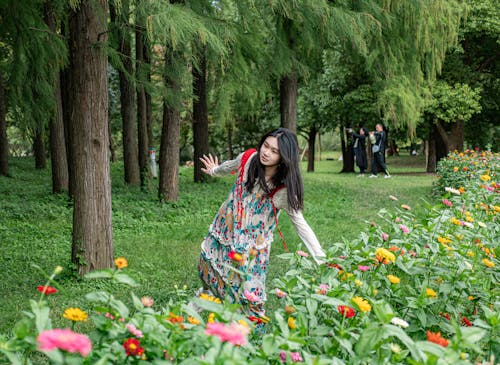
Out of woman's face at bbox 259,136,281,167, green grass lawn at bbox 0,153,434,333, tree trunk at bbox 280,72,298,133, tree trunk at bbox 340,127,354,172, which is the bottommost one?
green grass lawn at bbox 0,153,434,333

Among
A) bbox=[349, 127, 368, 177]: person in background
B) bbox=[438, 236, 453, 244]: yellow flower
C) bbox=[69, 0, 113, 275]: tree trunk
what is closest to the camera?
bbox=[438, 236, 453, 244]: yellow flower

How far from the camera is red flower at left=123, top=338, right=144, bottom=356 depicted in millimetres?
1464

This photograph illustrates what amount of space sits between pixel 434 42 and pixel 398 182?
464 centimetres

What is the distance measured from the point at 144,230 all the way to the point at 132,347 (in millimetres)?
6190

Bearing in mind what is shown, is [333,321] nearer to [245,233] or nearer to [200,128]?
[245,233]

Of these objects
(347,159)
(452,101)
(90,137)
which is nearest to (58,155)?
(90,137)

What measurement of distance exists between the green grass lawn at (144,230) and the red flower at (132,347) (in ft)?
4.27

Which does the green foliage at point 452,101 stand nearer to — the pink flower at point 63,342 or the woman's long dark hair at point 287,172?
the woman's long dark hair at point 287,172

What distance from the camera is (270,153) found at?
10.5 feet

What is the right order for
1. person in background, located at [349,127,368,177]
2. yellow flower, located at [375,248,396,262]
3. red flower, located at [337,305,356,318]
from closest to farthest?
red flower, located at [337,305,356,318]
yellow flower, located at [375,248,396,262]
person in background, located at [349,127,368,177]

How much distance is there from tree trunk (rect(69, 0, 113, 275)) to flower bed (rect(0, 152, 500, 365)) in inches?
107

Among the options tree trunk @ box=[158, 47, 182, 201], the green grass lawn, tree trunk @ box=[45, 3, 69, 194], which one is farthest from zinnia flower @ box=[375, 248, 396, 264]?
tree trunk @ box=[45, 3, 69, 194]

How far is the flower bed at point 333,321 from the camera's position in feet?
4.70

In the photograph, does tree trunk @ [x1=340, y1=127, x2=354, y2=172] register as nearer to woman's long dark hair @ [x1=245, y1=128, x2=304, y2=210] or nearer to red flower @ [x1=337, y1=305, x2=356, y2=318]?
woman's long dark hair @ [x1=245, y1=128, x2=304, y2=210]
